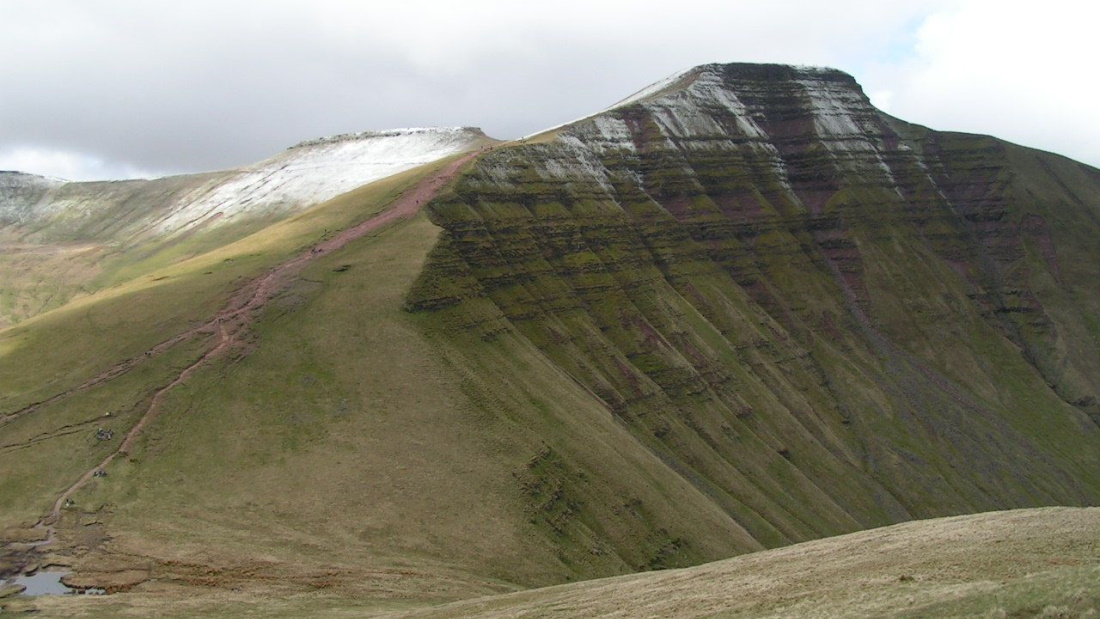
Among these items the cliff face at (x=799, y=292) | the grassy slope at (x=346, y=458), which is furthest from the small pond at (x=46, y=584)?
the cliff face at (x=799, y=292)

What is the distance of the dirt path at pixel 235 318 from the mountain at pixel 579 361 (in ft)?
1.26

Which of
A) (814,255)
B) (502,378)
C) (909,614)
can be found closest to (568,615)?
(909,614)

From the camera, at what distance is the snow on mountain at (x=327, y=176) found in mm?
179500

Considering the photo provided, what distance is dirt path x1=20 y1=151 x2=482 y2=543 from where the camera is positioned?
6794cm

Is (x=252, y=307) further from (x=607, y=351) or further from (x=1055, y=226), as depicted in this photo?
(x=1055, y=226)

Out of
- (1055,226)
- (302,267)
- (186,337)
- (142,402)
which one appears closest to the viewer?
(142,402)

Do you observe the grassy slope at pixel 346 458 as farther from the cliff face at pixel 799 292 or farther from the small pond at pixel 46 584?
the cliff face at pixel 799 292

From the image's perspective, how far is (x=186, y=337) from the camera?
83.1 m

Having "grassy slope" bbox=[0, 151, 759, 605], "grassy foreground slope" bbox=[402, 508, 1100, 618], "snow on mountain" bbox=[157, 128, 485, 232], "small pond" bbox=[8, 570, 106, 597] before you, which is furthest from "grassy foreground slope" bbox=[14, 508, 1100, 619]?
Result: "snow on mountain" bbox=[157, 128, 485, 232]

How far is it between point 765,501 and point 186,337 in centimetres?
6337

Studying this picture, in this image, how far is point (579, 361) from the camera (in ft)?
338

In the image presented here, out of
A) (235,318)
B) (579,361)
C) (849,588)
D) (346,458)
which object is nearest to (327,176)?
(579,361)

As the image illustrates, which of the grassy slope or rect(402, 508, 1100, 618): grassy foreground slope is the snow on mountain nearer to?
the grassy slope

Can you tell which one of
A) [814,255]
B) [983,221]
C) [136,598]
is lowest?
[136,598]
